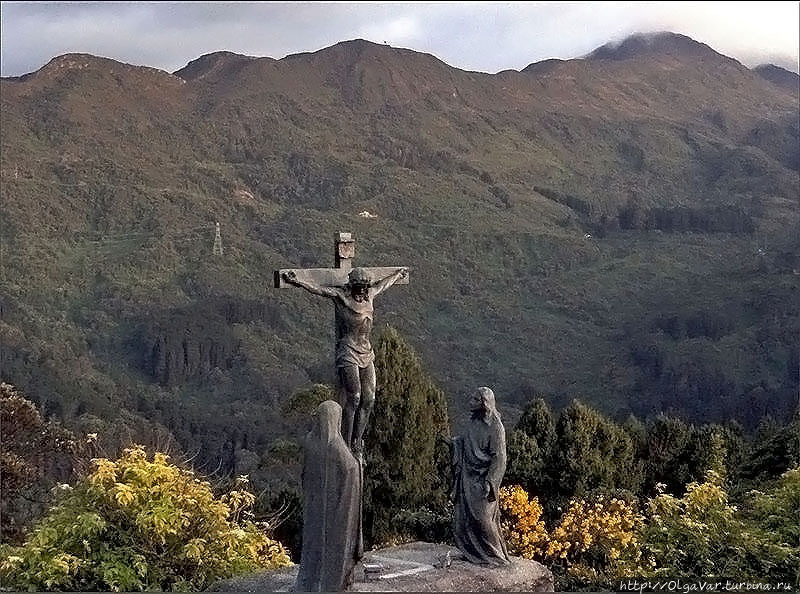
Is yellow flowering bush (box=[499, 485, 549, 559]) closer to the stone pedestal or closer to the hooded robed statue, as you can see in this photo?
the stone pedestal

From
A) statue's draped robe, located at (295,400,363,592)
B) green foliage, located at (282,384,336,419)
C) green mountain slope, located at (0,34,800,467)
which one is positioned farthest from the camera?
green mountain slope, located at (0,34,800,467)

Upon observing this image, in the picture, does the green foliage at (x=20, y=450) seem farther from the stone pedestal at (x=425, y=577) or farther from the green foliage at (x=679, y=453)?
the green foliage at (x=679, y=453)

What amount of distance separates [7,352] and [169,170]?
3700 inches

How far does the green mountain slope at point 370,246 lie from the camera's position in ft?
306

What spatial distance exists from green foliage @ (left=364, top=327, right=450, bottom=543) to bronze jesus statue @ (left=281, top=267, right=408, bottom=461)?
51.1ft

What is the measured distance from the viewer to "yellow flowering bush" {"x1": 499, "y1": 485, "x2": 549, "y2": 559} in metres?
19.4

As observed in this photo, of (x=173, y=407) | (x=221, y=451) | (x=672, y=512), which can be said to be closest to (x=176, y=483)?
(x=672, y=512)

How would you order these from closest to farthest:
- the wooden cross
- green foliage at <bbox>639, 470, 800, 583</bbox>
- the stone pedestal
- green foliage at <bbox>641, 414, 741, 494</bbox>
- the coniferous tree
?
the stone pedestal < the wooden cross < green foliage at <bbox>639, 470, 800, 583</bbox> < the coniferous tree < green foliage at <bbox>641, 414, 741, 494</bbox>

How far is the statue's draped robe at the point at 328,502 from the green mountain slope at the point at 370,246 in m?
43.4

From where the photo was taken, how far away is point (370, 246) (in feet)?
426

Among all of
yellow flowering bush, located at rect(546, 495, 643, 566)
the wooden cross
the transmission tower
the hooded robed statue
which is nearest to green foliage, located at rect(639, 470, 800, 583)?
the hooded robed statue

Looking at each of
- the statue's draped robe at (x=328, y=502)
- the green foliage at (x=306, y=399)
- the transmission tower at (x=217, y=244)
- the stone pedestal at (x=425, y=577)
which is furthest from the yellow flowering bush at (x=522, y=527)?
the transmission tower at (x=217, y=244)

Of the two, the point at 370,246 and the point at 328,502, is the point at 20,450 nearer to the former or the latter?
the point at 328,502

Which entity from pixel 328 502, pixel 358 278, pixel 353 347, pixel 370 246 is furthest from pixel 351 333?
pixel 370 246
